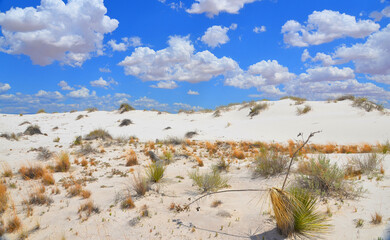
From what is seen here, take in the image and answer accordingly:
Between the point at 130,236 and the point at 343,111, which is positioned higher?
the point at 343,111

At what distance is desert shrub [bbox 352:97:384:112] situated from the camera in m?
16.5

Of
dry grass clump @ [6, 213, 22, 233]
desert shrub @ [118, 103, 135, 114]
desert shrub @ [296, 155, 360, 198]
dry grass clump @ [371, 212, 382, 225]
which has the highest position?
desert shrub @ [118, 103, 135, 114]

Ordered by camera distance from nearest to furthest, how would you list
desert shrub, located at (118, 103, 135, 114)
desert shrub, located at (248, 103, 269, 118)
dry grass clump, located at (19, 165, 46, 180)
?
dry grass clump, located at (19, 165, 46, 180) < desert shrub, located at (248, 103, 269, 118) < desert shrub, located at (118, 103, 135, 114)

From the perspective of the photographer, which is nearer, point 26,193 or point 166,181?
point 26,193

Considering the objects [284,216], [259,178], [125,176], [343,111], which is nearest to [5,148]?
[125,176]

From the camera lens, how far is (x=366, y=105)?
56.4 feet

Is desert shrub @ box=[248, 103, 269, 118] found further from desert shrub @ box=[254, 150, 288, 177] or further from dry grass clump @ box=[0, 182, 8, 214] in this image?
dry grass clump @ box=[0, 182, 8, 214]

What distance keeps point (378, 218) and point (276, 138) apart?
1133 centimetres

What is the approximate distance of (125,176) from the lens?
6.83 m

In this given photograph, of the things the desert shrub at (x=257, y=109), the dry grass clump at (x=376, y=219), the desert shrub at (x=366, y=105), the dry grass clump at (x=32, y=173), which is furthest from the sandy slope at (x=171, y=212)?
the desert shrub at (x=257, y=109)

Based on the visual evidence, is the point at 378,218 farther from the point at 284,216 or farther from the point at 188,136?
the point at 188,136

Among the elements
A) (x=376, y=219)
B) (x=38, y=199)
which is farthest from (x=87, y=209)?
(x=376, y=219)

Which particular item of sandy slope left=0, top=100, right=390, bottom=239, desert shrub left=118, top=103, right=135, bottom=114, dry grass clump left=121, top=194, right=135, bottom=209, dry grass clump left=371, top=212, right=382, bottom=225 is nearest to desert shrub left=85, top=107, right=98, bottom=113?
desert shrub left=118, top=103, right=135, bottom=114

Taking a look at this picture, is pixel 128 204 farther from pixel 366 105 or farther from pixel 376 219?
pixel 366 105
